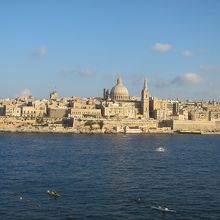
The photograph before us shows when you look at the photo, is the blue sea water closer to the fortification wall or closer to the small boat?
the small boat

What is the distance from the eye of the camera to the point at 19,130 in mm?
62844

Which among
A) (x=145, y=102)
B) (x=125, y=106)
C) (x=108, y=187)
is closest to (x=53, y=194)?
(x=108, y=187)

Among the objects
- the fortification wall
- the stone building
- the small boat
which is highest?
Result: the stone building

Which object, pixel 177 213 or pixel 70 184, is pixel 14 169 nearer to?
pixel 70 184

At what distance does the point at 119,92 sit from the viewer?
8244 centimetres

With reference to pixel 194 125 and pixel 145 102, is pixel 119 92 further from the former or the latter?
pixel 194 125

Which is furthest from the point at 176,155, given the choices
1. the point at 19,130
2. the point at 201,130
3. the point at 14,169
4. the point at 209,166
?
the point at 201,130

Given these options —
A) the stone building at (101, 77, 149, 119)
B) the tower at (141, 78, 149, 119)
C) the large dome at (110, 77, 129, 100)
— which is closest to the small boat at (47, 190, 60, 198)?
the stone building at (101, 77, 149, 119)

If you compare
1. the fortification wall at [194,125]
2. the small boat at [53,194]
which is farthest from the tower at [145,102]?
the small boat at [53,194]

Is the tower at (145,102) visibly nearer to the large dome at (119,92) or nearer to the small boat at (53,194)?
the large dome at (119,92)

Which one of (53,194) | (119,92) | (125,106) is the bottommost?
(53,194)

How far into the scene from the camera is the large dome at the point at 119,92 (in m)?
82.1

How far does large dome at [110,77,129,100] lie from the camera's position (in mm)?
82062

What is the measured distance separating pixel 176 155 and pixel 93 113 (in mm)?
37898
